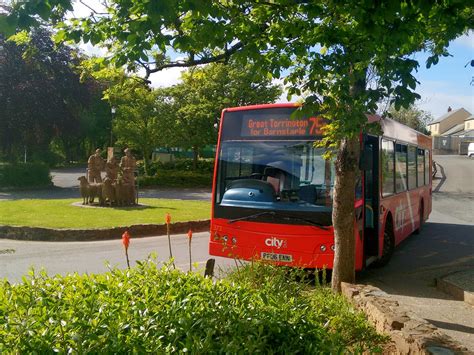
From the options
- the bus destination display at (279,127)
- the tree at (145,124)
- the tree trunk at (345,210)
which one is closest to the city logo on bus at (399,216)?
the bus destination display at (279,127)

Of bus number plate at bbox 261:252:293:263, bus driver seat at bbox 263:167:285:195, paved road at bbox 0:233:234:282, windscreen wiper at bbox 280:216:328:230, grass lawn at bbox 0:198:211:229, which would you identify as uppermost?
bus driver seat at bbox 263:167:285:195

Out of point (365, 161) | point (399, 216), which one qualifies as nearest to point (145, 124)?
point (399, 216)

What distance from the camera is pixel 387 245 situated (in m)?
9.73

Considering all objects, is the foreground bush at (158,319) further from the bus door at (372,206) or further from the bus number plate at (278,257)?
the bus door at (372,206)

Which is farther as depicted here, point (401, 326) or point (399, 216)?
point (399, 216)

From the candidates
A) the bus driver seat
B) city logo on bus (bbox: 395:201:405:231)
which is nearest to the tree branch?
the bus driver seat

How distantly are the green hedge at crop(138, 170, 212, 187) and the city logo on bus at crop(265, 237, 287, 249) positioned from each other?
25807mm

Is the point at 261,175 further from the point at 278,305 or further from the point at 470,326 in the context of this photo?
the point at 278,305

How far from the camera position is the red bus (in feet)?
25.5

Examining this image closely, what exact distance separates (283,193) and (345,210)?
198 cm

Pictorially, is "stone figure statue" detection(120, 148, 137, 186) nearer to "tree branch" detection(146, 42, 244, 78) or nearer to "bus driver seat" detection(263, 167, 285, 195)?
"bus driver seat" detection(263, 167, 285, 195)

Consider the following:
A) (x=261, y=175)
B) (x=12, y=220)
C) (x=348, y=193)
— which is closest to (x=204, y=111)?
(x=12, y=220)

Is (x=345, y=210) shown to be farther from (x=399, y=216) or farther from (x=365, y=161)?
(x=399, y=216)

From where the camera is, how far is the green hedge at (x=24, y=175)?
2959 centimetres
